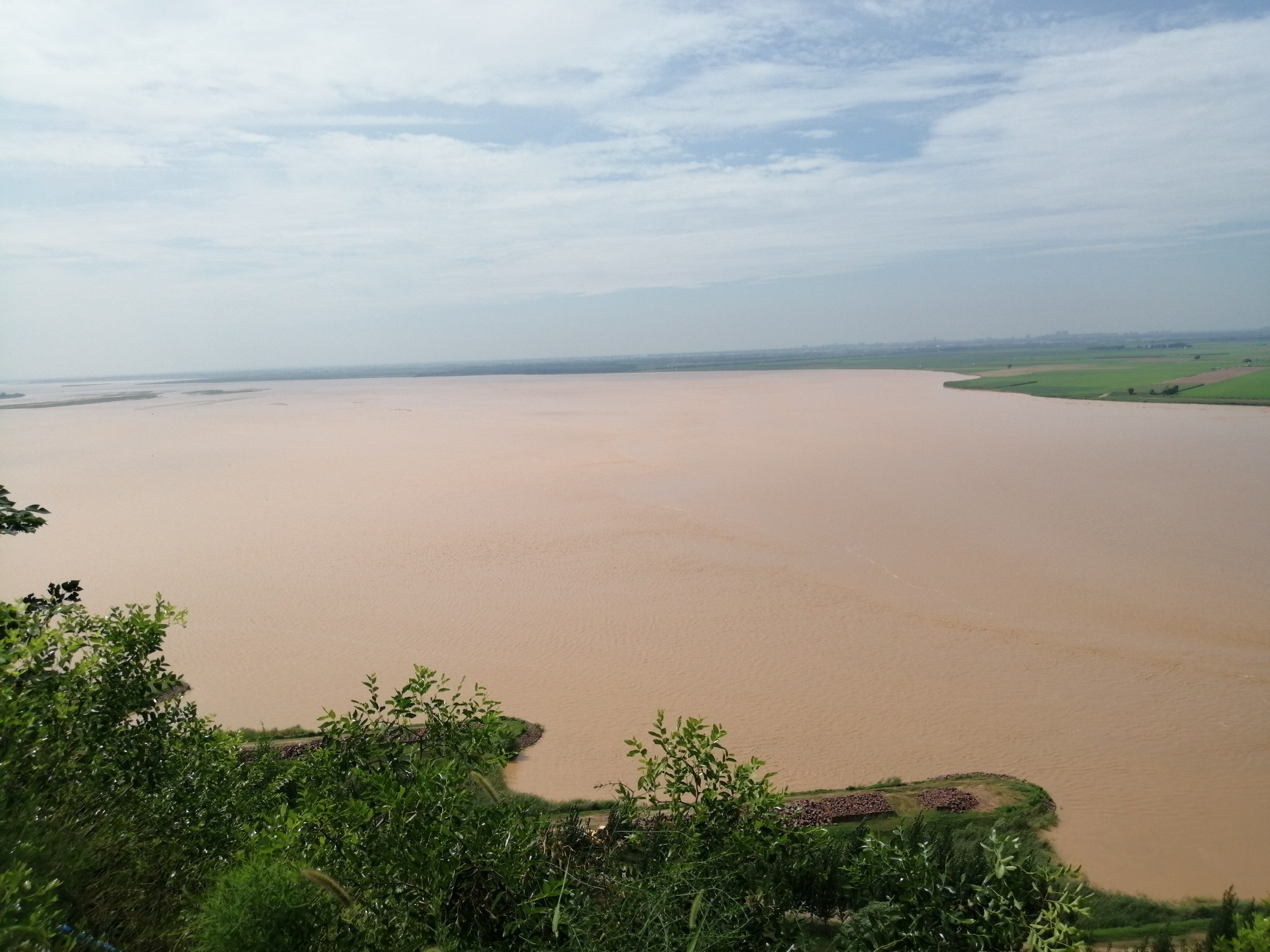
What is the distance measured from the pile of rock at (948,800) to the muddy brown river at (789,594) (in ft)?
3.09

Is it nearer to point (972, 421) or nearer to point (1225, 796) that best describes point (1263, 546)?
point (1225, 796)

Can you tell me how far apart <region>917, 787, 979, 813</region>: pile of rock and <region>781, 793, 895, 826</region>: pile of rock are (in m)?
0.52

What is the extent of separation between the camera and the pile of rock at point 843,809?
10562 millimetres

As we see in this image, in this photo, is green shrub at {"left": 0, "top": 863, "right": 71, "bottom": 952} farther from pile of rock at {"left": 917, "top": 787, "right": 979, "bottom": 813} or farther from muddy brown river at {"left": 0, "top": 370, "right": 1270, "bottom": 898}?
pile of rock at {"left": 917, "top": 787, "right": 979, "bottom": 813}

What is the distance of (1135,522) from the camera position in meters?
24.9

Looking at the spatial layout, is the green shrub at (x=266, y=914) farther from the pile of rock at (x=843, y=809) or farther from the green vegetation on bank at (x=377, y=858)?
the pile of rock at (x=843, y=809)

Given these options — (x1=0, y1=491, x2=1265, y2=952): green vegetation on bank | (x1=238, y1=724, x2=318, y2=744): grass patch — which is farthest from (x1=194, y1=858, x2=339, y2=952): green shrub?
(x1=238, y1=724, x2=318, y2=744): grass patch

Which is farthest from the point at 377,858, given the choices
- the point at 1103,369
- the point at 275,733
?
the point at 1103,369

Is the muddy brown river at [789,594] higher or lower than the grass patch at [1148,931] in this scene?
higher

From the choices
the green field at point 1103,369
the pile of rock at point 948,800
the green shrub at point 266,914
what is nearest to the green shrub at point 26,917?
the green shrub at point 266,914

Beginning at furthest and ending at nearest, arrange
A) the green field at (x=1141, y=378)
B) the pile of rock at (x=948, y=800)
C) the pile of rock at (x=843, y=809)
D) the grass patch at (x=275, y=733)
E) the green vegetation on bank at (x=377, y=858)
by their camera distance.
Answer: the green field at (x=1141, y=378), the grass patch at (x=275, y=733), the pile of rock at (x=948, y=800), the pile of rock at (x=843, y=809), the green vegetation on bank at (x=377, y=858)

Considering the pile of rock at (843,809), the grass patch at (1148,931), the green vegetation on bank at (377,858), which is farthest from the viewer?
the pile of rock at (843,809)

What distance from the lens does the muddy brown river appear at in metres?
12.8

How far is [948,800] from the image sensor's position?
11125 mm
